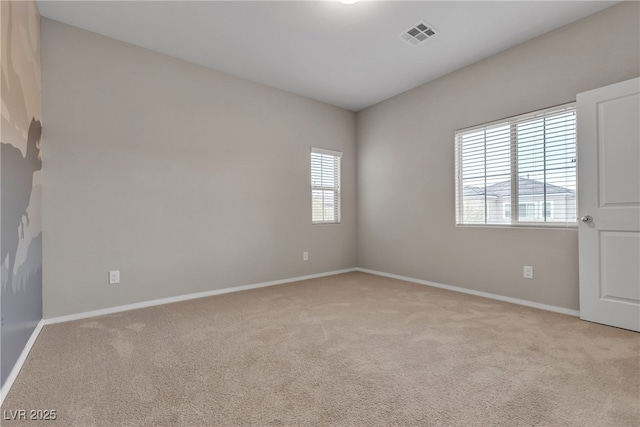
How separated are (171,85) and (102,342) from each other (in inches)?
103

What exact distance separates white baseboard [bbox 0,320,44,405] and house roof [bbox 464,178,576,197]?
166 inches

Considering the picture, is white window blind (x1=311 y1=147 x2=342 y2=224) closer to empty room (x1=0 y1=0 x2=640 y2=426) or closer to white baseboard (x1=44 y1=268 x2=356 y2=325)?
empty room (x1=0 y1=0 x2=640 y2=426)

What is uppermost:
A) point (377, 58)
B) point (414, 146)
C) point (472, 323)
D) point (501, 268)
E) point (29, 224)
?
point (377, 58)

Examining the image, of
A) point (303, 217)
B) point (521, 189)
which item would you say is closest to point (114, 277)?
point (303, 217)

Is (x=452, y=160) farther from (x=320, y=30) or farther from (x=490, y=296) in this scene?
(x=320, y=30)

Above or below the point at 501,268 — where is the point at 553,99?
above

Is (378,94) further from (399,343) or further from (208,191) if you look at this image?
(399,343)

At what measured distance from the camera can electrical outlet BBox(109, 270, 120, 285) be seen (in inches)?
114

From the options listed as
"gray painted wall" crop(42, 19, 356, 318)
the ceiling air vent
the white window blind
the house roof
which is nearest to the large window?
the house roof

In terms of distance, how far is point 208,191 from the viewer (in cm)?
351

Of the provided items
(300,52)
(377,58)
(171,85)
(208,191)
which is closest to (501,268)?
(377,58)

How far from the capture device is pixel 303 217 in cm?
440

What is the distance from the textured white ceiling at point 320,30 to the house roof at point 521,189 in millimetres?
1453

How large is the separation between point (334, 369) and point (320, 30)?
9.52ft
